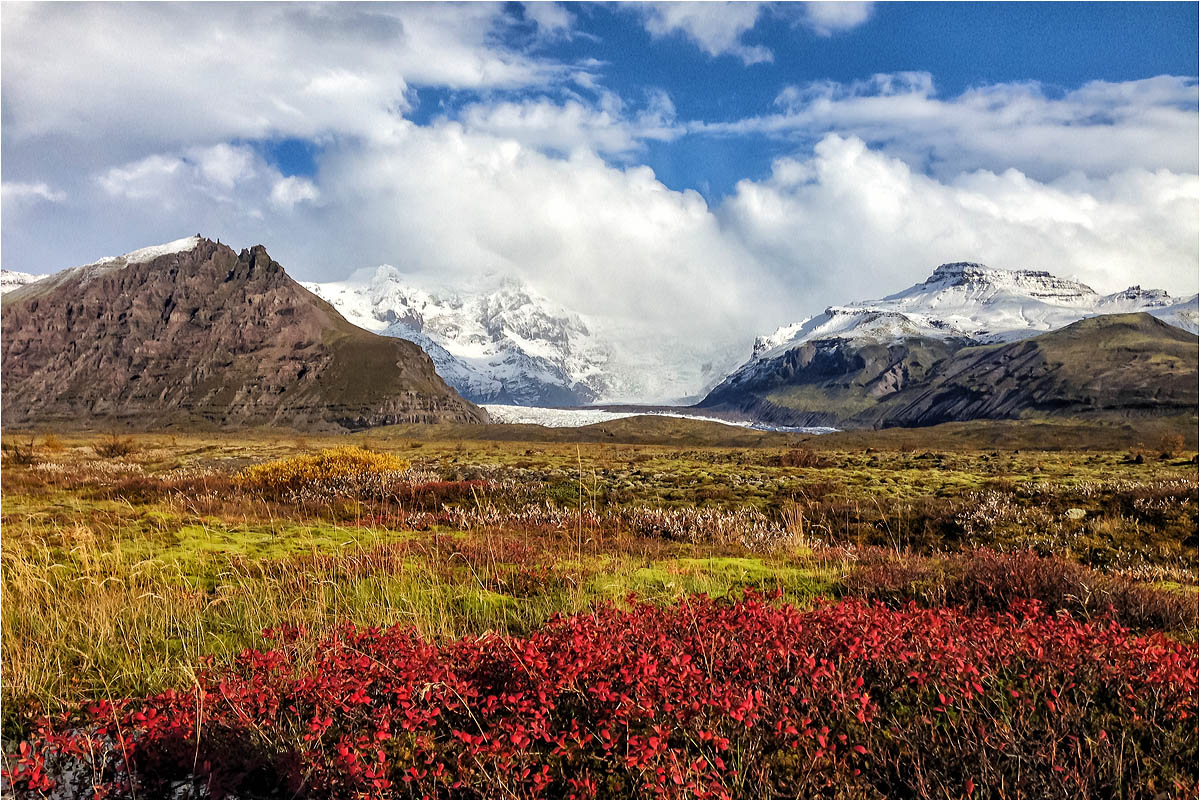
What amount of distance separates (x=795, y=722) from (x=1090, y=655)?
82.8 inches

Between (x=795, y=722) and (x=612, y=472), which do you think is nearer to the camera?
(x=795, y=722)

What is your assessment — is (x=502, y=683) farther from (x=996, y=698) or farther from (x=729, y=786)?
(x=996, y=698)

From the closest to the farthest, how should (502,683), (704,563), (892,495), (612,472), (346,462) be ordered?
(502,683) → (704,563) → (892,495) → (346,462) → (612,472)

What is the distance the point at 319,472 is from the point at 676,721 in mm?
21694

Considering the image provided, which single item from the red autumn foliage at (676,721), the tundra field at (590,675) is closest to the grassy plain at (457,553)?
the tundra field at (590,675)

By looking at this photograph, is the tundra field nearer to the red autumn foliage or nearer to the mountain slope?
the red autumn foliage

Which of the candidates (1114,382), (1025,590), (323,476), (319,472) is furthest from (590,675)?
(1114,382)

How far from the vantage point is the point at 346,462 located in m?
25.2

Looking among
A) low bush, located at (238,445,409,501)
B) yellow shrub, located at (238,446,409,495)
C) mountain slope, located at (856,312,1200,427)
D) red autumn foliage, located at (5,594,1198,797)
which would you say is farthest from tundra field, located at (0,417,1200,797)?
mountain slope, located at (856,312,1200,427)

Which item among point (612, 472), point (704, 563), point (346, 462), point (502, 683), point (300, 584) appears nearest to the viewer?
point (502, 683)

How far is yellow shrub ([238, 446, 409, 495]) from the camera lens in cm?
2125

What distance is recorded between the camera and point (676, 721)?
13.4 ft

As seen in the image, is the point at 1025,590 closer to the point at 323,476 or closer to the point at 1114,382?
the point at 323,476

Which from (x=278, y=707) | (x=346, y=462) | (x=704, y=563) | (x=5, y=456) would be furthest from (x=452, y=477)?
(x=5, y=456)
